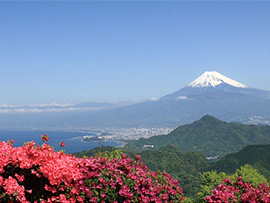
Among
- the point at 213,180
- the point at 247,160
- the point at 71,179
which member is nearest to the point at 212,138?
the point at 247,160

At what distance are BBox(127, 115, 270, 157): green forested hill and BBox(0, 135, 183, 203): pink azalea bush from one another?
125464 millimetres

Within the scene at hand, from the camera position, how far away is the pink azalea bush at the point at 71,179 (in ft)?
15.4

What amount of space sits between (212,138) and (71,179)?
496ft

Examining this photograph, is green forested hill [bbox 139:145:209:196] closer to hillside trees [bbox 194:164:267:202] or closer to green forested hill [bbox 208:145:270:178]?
green forested hill [bbox 208:145:270:178]

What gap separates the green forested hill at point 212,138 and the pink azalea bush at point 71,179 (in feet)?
412

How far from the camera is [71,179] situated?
5.12m

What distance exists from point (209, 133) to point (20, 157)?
15698 cm

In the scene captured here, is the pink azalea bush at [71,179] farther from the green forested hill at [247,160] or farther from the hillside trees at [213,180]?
the green forested hill at [247,160]

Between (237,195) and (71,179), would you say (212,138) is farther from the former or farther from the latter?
(71,179)

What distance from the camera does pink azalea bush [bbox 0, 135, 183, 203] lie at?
4.70 metres

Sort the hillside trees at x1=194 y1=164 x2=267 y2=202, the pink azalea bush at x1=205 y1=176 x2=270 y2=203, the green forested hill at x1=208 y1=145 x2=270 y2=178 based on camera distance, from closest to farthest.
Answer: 1. the pink azalea bush at x1=205 y1=176 x2=270 y2=203
2. the hillside trees at x1=194 y1=164 x2=267 y2=202
3. the green forested hill at x1=208 y1=145 x2=270 y2=178

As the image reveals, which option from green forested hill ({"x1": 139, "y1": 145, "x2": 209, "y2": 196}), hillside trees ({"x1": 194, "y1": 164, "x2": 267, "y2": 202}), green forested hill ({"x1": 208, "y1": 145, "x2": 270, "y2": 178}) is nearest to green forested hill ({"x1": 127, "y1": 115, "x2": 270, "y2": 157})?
green forested hill ({"x1": 139, "y1": 145, "x2": 209, "y2": 196})

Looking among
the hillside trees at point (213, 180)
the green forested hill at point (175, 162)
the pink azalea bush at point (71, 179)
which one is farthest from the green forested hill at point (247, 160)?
the pink azalea bush at point (71, 179)

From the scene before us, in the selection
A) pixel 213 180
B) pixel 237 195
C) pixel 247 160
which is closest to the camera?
pixel 237 195
